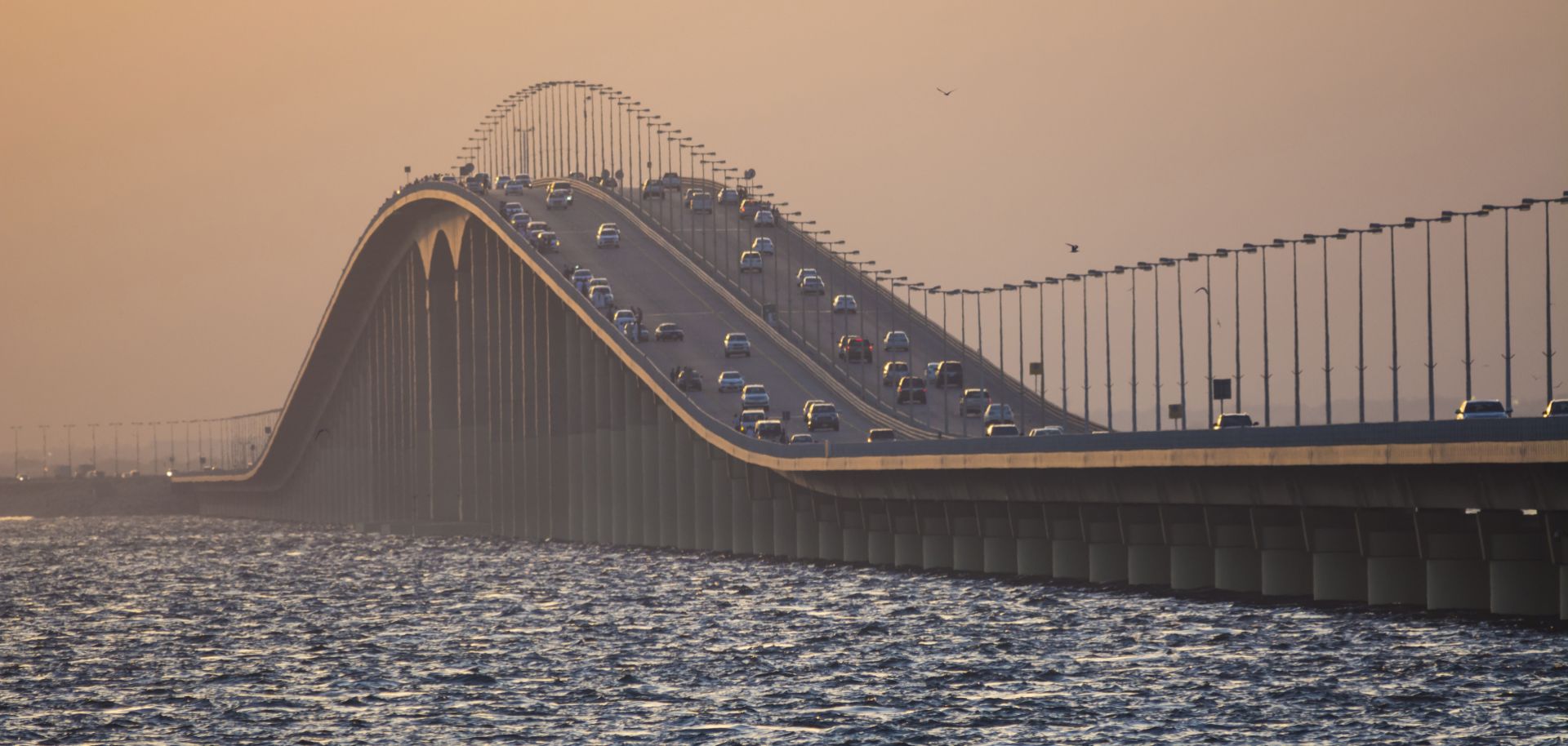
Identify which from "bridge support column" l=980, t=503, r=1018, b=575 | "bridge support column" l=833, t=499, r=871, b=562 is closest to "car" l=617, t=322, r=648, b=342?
"bridge support column" l=833, t=499, r=871, b=562

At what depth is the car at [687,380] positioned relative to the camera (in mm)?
135750

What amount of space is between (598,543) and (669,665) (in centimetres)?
8477

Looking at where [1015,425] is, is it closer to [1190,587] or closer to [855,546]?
[855,546]

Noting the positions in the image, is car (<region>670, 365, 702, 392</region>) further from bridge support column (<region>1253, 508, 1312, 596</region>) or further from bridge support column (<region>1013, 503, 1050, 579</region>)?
bridge support column (<region>1253, 508, 1312, 596</region>)

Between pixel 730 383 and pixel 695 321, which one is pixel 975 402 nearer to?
pixel 730 383

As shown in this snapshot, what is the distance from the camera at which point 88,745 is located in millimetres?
50250

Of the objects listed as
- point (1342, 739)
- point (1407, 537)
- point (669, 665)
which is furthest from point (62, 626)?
point (1342, 739)

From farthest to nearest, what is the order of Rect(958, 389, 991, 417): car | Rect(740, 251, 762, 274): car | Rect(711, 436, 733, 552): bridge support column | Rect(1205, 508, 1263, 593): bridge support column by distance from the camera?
1. Rect(740, 251, 762, 274): car
2. Rect(958, 389, 991, 417): car
3. Rect(711, 436, 733, 552): bridge support column
4. Rect(1205, 508, 1263, 593): bridge support column

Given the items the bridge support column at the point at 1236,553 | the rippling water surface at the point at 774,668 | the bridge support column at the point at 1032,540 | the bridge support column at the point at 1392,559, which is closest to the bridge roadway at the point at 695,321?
the bridge support column at the point at 1032,540

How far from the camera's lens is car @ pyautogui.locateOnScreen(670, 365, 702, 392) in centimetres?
13575

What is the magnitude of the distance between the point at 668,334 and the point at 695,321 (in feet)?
21.6

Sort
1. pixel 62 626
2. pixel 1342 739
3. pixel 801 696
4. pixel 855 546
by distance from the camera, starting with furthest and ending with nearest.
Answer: pixel 855 546
pixel 62 626
pixel 801 696
pixel 1342 739

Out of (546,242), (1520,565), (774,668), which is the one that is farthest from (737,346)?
(1520,565)

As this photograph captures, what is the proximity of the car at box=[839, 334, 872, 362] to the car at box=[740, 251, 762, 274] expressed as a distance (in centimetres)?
2455
